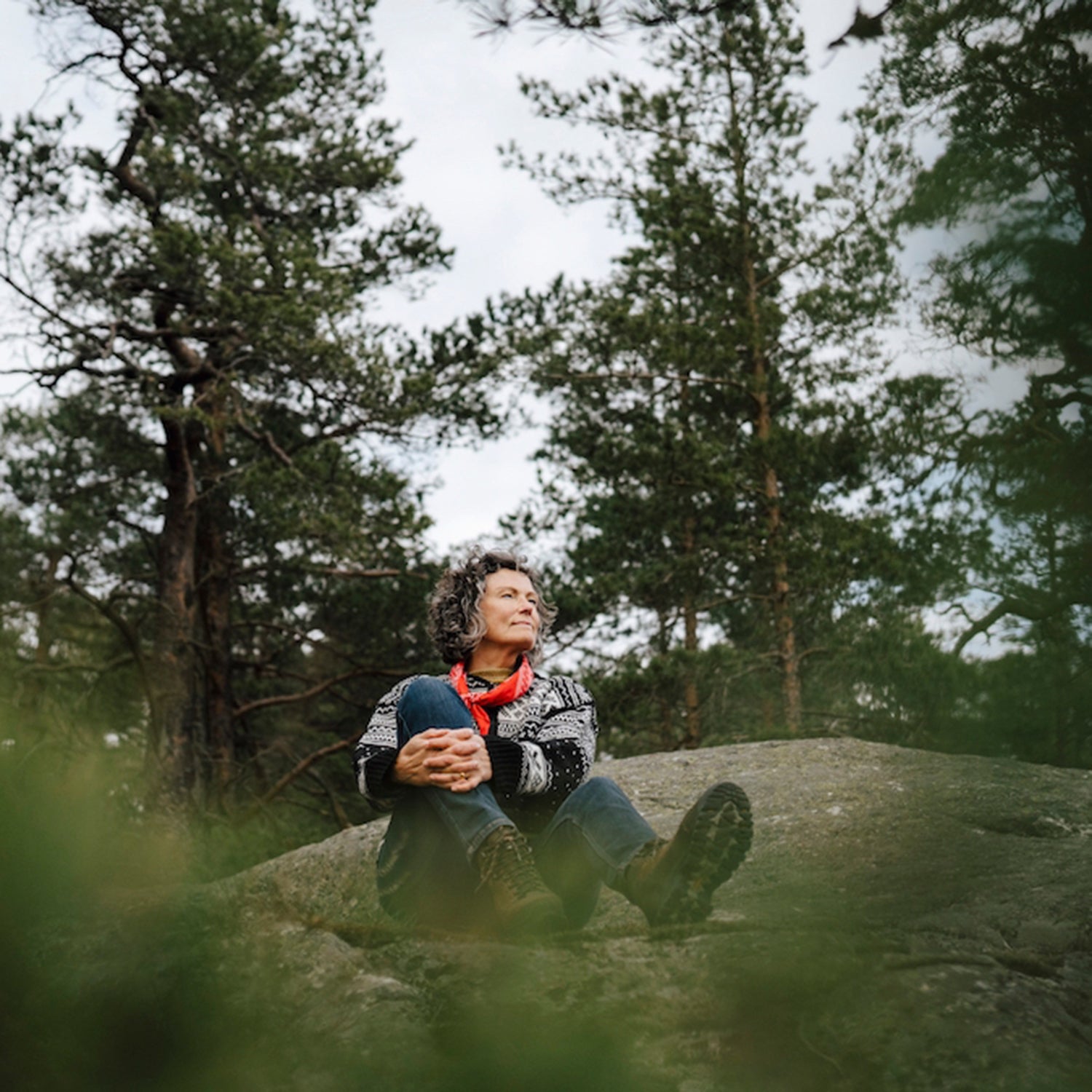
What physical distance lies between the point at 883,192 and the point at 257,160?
10.5 m

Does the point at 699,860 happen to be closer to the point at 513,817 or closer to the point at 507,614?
the point at 513,817

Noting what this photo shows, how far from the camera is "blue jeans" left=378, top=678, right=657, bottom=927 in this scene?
2.26m

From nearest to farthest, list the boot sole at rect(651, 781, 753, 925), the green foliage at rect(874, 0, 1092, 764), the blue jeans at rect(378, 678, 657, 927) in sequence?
1. the green foliage at rect(874, 0, 1092, 764)
2. the boot sole at rect(651, 781, 753, 925)
3. the blue jeans at rect(378, 678, 657, 927)

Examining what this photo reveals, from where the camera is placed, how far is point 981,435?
97cm

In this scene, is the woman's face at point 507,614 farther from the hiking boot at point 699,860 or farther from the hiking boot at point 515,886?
the hiking boot at point 699,860

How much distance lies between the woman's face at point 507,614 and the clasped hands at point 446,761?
56 cm

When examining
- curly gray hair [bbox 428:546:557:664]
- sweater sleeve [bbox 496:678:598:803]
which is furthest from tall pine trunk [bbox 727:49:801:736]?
sweater sleeve [bbox 496:678:598:803]

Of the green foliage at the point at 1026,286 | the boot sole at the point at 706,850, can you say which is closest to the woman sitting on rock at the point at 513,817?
the boot sole at the point at 706,850

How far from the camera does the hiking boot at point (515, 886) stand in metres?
1.97

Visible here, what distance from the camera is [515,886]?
2068 mm

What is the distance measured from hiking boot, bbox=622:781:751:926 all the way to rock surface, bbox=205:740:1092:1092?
2.50 feet

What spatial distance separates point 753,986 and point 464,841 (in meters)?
1.52

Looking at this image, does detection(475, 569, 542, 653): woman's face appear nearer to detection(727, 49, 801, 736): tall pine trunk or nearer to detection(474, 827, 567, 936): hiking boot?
detection(474, 827, 567, 936): hiking boot

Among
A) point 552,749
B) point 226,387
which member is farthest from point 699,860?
point 226,387
